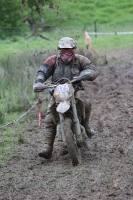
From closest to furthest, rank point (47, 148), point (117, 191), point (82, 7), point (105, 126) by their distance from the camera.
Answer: point (117, 191) → point (47, 148) → point (105, 126) → point (82, 7)

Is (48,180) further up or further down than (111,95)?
further up

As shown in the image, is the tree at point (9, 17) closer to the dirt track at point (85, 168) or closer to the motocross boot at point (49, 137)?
the dirt track at point (85, 168)

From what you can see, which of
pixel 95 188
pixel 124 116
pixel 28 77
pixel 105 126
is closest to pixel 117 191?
pixel 95 188

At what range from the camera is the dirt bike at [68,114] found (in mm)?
7395

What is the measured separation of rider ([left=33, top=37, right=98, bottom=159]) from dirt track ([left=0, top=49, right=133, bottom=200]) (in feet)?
1.15

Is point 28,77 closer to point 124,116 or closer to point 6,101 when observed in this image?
point 6,101

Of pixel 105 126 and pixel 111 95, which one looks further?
pixel 111 95

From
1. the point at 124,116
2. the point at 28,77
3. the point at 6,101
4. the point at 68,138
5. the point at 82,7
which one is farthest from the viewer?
the point at 82,7

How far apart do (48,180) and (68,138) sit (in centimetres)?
75

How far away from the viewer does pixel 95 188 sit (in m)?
6.30

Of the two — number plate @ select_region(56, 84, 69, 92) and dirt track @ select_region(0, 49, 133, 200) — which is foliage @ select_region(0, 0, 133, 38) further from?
number plate @ select_region(56, 84, 69, 92)

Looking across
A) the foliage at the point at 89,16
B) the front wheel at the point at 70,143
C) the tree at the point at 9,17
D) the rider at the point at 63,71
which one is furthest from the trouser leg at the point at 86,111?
the foliage at the point at 89,16

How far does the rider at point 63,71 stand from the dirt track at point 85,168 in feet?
1.15

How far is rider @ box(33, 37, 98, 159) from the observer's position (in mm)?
7965
